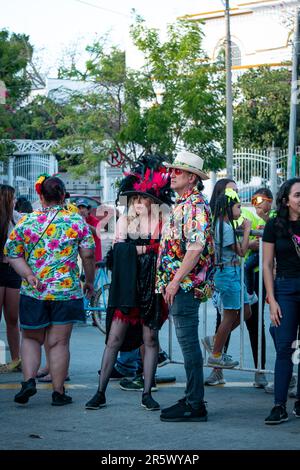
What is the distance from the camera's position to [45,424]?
6.94 m

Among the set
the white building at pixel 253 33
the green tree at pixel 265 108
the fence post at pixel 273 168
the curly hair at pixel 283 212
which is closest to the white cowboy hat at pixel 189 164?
the curly hair at pixel 283 212

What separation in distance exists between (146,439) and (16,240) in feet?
7.04

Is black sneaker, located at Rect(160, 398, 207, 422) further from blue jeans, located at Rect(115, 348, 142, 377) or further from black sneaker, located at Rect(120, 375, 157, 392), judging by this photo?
blue jeans, located at Rect(115, 348, 142, 377)

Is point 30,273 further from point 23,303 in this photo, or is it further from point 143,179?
point 143,179

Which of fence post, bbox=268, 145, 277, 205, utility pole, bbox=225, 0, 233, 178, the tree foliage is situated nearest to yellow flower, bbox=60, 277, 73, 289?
utility pole, bbox=225, 0, 233, 178

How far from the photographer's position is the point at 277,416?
273 inches

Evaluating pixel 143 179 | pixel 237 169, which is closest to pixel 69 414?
pixel 143 179

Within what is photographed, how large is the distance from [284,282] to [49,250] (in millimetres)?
1934

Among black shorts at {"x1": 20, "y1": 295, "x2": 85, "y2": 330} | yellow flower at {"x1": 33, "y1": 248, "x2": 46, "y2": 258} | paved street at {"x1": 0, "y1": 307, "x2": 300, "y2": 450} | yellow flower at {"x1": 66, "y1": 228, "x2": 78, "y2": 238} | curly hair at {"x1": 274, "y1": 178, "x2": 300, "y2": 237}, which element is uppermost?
curly hair at {"x1": 274, "y1": 178, "x2": 300, "y2": 237}

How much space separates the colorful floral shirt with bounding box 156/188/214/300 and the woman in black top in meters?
0.45

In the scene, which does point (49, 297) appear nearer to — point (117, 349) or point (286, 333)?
point (117, 349)

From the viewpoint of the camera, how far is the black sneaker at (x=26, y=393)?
761cm

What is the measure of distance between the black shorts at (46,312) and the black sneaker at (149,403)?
818 mm

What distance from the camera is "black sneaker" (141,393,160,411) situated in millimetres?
7508
